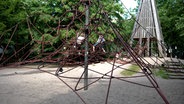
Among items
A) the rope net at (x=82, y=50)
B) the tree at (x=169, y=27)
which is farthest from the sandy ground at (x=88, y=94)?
the tree at (x=169, y=27)

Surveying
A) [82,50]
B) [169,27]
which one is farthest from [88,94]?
[169,27]

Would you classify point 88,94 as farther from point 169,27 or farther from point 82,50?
point 169,27

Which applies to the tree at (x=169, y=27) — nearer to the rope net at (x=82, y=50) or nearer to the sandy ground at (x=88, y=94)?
the sandy ground at (x=88, y=94)

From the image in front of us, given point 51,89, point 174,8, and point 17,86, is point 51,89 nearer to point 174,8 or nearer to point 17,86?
point 17,86

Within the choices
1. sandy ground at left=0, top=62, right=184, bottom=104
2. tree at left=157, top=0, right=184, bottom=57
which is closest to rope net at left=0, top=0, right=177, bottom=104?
sandy ground at left=0, top=62, right=184, bottom=104

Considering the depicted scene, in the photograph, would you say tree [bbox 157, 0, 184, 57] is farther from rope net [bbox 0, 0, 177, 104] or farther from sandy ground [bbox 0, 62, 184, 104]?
rope net [bbox 0, 0, 177, 104]

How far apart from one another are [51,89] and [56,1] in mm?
13983

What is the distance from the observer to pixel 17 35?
65.7 ft

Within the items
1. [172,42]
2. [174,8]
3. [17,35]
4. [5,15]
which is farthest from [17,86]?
[172,42]

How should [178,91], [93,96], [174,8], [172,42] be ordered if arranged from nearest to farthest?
[93,96] → [178,91] → [174,8] → [172,42]

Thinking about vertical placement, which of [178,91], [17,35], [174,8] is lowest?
[178,91]

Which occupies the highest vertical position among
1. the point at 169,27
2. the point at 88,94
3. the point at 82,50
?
the point at 169,27

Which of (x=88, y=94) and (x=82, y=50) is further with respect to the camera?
(x=88, y=94)

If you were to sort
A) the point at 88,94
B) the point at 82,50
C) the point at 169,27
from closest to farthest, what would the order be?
the point at 82,50 → the point at 88,94 → the point at 169,27
